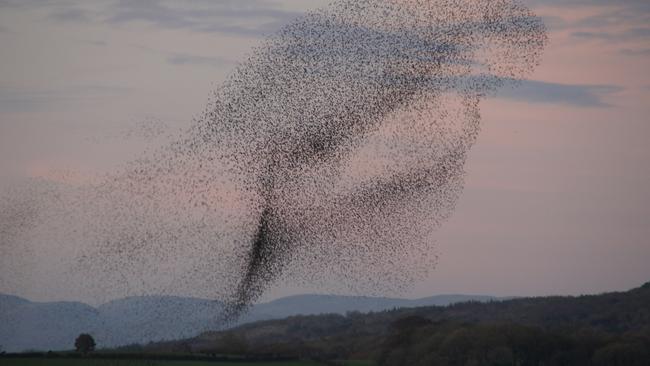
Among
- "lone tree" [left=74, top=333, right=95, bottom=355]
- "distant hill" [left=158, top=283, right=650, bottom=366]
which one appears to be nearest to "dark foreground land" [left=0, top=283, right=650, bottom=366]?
"distant hill" [left=158, top=283, right=650, bottom=366]

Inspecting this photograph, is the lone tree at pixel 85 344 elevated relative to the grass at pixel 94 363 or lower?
elevated

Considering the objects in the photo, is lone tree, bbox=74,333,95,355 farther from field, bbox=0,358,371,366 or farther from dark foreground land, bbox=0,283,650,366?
field, bbox=0,358,371,366

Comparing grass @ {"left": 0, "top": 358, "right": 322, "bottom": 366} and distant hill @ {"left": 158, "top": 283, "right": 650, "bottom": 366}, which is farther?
distant hill @ {"left": 158, "top": 283, "right": 650, "bottom": 366}

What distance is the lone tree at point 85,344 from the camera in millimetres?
86500

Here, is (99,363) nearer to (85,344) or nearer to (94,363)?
(94,363)

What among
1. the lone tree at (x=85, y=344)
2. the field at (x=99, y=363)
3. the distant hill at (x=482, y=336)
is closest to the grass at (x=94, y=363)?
the field at (x=99, y=363)

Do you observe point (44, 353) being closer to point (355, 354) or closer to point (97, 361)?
point (97, 361)

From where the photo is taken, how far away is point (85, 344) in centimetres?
8681

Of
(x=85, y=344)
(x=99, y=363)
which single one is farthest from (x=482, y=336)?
(x=85, y=344)

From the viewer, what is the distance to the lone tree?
86500mm

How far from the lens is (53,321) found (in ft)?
642

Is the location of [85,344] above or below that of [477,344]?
above

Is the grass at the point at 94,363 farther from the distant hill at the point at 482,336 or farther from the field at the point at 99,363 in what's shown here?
the distant hill at the point at 482,336

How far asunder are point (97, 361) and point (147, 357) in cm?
559
